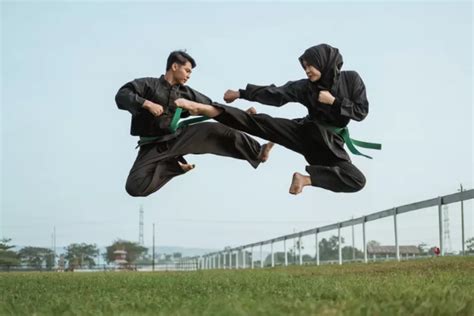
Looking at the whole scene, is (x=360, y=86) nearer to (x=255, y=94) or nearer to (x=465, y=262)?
(x=255, y=94)

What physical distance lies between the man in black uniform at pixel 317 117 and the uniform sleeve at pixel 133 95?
0.60m

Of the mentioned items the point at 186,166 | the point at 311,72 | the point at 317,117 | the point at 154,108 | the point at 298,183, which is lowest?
the point at 298,183

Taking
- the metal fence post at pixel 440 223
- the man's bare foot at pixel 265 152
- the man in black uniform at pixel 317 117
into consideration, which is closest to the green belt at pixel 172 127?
the man in black uniform at pixel 317 117

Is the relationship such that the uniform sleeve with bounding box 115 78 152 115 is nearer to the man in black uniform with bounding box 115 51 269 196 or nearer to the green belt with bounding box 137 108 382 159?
the man in black uniform with bounding box 115 51 269 196

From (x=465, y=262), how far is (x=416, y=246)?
14.7 ft

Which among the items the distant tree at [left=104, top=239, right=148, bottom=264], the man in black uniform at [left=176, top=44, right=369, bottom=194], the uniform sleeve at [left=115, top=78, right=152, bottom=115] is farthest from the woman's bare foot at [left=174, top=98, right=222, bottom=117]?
the distant tree at [left=104, top=239, right=148, bottom=264]

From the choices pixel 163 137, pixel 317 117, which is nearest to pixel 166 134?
pixel 163 137

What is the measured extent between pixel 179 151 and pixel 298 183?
5.44 ft

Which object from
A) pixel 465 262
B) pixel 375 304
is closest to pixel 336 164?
pixel 375 304

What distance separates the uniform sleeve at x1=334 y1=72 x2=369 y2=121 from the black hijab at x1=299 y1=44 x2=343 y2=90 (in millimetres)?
247

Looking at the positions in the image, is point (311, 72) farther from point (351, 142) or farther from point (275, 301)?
point (275, 301)

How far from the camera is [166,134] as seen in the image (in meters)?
9.66

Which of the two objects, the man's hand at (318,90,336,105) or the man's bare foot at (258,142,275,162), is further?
the man's bare foot at (258,142,275,162)

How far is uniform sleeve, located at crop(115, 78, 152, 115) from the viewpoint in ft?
30.6
